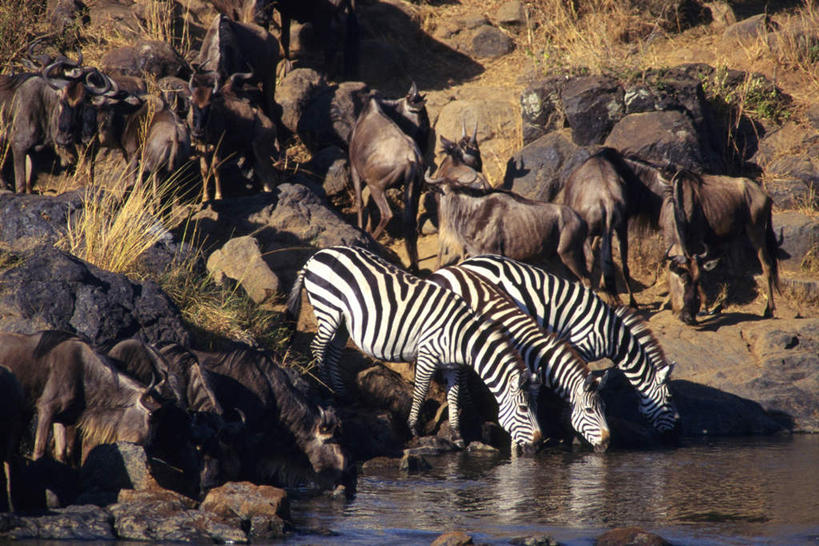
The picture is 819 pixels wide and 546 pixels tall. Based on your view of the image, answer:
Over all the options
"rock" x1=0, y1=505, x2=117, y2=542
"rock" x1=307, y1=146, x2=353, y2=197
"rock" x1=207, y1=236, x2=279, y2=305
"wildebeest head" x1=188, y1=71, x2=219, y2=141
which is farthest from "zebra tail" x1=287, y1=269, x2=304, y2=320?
"rock" x1=307, y1=146, x2=353, y2=197

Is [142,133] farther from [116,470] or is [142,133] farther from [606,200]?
[116,470]

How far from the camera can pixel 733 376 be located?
10.9 m

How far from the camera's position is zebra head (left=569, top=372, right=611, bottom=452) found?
365 inches

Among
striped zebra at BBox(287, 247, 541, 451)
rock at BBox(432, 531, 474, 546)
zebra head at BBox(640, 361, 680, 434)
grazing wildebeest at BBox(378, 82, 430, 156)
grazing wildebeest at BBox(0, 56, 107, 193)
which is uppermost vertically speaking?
grazing wildebeest at BBox(378, 82, 430, 156)

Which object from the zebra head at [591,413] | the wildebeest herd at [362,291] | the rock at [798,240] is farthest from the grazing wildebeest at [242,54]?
the rock at [798,240]

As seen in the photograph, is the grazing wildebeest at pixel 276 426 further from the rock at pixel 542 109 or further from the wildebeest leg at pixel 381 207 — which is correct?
the rock at pixel 542 109

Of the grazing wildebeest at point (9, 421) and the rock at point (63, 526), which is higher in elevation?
the grazing wildebeest at point (9, 421)

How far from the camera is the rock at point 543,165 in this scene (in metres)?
14.3

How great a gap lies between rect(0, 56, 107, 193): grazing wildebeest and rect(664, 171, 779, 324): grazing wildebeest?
6.85 meters

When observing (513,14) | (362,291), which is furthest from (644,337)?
(513,14)

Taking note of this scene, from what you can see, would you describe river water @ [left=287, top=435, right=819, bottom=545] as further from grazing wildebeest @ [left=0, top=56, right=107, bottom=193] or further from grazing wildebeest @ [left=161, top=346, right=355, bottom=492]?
grazing wildebeest @ [left=0, top=56, right=107, bottom=193]

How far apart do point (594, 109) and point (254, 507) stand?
31.9ft

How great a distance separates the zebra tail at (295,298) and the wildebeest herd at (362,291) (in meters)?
0.02

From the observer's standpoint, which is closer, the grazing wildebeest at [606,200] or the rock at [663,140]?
the grazing wildebeest at [606,200]
